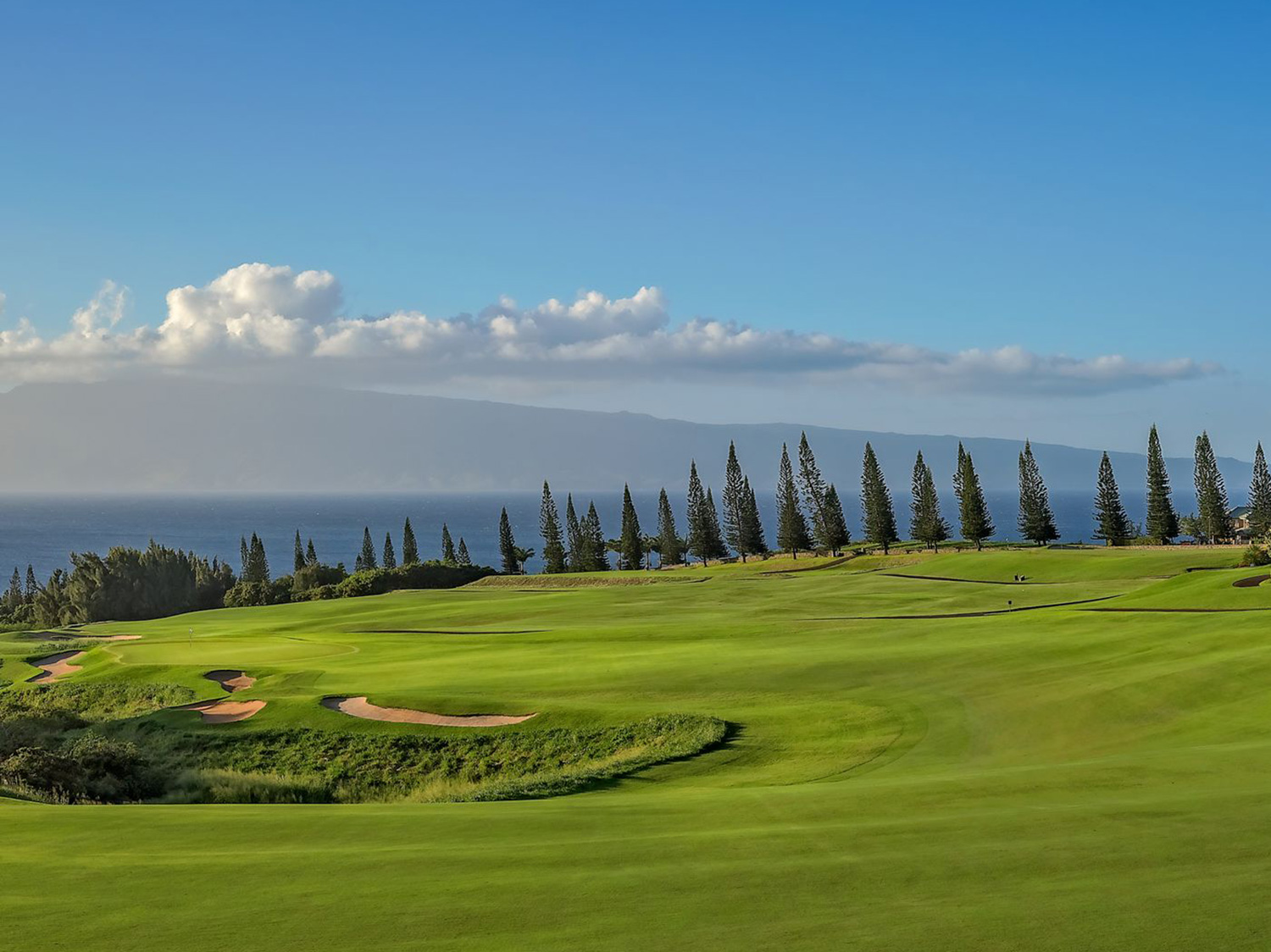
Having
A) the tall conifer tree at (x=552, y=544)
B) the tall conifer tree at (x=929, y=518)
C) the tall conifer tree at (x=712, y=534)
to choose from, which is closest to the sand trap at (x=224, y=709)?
the tall conifer tree at (x=929, y=518)

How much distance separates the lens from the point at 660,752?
2091 centimetres

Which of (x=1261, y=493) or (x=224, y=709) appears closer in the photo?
(x=224, y=709)

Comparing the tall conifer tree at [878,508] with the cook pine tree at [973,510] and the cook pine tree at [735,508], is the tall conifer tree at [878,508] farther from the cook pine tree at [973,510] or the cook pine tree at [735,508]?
the cook pine tree at [735,508]

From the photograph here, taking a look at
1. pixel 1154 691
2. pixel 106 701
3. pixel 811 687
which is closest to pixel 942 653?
pixel 811 687

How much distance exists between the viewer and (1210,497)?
104500mm

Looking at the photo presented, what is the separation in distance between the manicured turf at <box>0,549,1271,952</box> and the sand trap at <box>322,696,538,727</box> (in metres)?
0.34

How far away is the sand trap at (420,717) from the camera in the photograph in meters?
25.2

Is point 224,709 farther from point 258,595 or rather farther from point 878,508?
point 878,508

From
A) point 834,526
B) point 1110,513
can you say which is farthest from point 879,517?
point 1110,513

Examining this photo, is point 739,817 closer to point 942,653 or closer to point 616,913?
point 616,913

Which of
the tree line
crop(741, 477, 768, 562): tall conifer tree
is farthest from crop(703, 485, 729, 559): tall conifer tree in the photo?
the tree line

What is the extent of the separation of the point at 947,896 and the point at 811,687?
56.0 feet

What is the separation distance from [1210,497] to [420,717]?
333ft

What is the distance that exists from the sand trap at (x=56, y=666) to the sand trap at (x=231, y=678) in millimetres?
10759
